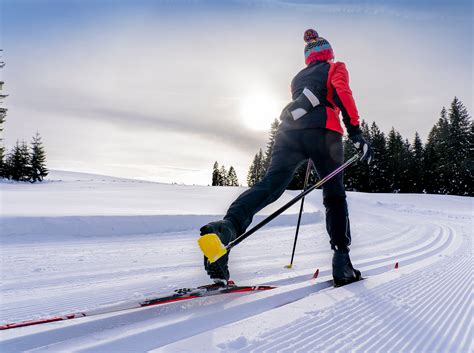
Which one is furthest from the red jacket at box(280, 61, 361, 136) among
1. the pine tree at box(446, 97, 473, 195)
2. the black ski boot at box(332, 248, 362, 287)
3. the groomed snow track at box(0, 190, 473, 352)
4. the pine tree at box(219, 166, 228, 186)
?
the pine tree at box(219, 166, 228, 186)

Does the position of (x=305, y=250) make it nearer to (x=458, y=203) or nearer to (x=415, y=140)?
(x=458, y=203)

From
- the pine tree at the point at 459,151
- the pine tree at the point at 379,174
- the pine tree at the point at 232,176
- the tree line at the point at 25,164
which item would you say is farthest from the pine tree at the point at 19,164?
the pine tree at the point at 459,151

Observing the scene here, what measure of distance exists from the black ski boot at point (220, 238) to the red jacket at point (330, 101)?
3.31 ft

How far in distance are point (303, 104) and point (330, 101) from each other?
230 millimetres

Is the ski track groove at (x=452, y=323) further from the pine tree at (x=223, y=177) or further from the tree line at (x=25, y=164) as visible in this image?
the pine tree at (x=223, y=177)

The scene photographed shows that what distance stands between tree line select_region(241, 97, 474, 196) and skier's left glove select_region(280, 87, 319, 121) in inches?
1343

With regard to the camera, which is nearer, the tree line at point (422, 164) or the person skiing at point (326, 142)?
the person skiing at point (326, 142)

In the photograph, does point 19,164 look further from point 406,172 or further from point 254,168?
point 406,172

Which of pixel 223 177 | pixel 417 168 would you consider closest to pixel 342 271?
pixel 417 168

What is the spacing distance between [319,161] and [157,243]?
2532mm

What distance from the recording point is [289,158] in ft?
7.86

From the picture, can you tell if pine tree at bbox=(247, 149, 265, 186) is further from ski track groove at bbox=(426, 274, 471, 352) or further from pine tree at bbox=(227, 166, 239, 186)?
ski track groove at bbox=(426, 274, 471, 352)

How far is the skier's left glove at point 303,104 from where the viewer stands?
2402mm

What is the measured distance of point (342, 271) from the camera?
230 centimetres
